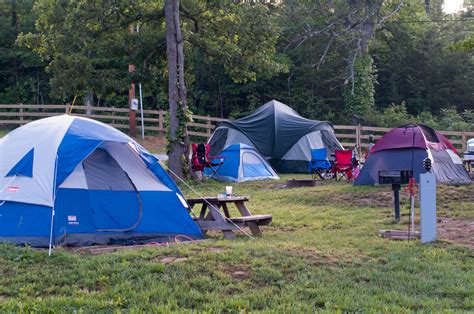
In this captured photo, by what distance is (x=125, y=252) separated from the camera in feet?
22.0

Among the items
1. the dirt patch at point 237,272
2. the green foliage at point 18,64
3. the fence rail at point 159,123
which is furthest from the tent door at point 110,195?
the green foliage at point 18,64

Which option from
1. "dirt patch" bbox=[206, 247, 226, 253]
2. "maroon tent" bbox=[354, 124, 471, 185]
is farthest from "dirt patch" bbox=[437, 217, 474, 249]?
"maroon tent" bbox=[354, 124, 471, 185]

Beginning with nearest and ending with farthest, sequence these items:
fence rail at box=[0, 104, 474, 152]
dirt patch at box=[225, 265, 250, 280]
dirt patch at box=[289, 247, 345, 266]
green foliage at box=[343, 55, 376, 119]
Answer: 1. dirt patch at box=[225, 265, 250, 280]
2. dirt patch at box=[289, 247, 345, 266]
3. fence rail at box=[0, 104, 474, 152]
4. green foliage at box=[343, 55, 376, 119]

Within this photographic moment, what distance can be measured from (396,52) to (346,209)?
23.5 m

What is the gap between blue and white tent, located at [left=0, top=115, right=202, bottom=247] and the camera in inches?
290

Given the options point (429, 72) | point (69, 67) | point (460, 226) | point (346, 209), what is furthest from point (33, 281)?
point (429, 72)

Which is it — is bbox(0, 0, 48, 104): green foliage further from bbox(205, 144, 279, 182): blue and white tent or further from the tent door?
the tent door

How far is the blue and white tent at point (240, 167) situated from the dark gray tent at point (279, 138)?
2204mm

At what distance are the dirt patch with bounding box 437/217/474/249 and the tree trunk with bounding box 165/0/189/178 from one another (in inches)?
288

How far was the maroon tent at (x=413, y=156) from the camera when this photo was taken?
1302 centimetres

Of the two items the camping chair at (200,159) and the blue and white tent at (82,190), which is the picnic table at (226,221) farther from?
the camping chair at (200,159)

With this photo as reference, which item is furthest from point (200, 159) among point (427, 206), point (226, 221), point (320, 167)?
point (427, 206)

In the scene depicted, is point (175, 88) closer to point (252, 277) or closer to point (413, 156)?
point (413, 156)

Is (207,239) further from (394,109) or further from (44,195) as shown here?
(394,109)
